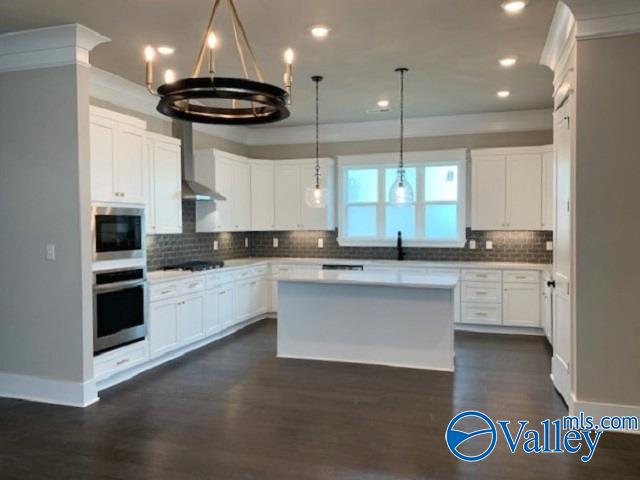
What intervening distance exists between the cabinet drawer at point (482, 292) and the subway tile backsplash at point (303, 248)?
66cm

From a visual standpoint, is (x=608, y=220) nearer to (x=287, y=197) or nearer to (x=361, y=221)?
(x=361, y=221)

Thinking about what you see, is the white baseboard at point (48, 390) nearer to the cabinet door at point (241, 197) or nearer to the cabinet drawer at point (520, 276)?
the cabinet door at point (241, 197)

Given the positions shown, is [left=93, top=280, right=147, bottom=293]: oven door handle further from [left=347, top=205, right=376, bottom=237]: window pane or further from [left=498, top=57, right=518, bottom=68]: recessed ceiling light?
[left=498, top=57, right=518, bottom=68]: recessed ceiling light

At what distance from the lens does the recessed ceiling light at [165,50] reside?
14.3ft

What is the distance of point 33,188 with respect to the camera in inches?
167

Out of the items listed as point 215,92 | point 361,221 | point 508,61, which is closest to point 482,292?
point 361,221

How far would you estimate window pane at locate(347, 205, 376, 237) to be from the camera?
7727 millimetres

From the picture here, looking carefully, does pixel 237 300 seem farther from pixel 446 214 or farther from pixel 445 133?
pixel 445 133

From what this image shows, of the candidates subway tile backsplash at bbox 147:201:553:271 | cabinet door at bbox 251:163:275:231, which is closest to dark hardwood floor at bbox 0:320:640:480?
subway tile backsplash at bbox 147:201:553:271

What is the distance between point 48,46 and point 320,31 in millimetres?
2202

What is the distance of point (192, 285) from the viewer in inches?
227

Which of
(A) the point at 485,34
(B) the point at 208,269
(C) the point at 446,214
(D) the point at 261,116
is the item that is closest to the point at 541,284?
(C) the point at 446,214

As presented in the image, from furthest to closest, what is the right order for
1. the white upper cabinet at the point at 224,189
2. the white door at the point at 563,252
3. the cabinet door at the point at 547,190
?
the white upper cabinet at the point at 224,189 < the cabinet door at the point at 547,190 < the white door at the point at 563,252

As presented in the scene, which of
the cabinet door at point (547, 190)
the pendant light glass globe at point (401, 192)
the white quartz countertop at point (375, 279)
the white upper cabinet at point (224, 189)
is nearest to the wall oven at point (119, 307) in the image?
the white quartz countertop at point (375, 279)
